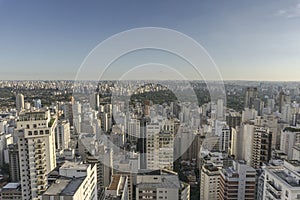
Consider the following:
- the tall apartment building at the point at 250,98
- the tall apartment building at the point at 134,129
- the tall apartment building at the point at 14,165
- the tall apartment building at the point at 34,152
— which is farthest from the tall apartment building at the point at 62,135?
the tall apartment building at the point at 250,98

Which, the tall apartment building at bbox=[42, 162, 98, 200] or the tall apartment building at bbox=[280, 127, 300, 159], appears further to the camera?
the tall apartment building at bbox=[280, 127, 300, 159]

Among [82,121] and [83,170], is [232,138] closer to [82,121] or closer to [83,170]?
[82,121]

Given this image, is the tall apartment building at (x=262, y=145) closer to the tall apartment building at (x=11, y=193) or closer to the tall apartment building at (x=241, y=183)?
the tall apartment building at (x=241, y=183)

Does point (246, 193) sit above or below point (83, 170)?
below

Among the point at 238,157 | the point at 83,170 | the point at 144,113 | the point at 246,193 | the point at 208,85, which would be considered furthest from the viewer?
the point at 238,157

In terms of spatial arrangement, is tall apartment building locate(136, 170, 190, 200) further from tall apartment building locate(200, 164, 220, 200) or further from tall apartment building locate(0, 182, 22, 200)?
tall apartment building locate(0, 182, 22, 200)

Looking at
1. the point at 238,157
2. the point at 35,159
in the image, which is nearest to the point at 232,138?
the point at 238,157

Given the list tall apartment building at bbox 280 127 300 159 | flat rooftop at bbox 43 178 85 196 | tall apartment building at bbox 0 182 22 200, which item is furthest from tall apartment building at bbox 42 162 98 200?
tall apartment building at bbox 280 127 300 159
